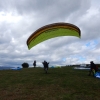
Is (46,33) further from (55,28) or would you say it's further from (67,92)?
(67,92)

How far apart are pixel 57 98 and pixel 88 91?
10.9 ft

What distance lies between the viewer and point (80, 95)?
13961 millimetres

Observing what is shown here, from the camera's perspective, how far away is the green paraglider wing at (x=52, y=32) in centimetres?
1505

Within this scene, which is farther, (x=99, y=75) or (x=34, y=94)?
(x=99, y=75)

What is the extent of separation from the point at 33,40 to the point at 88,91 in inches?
244

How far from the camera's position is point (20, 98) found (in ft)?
44.5

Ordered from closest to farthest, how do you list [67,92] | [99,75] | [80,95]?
[80,95]
[67,92]
[99,75]

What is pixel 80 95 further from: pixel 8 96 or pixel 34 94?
pixel 8 96

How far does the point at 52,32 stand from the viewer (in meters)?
16.2

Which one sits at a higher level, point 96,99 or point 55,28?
point 55,28

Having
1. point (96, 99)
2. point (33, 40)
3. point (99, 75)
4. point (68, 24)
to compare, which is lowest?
point (96, 99)

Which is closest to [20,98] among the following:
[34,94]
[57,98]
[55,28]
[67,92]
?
[34,94]

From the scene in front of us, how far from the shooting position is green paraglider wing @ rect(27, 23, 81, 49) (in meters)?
15.1

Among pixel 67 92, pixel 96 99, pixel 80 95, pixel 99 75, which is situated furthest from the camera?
pixel 99 75
